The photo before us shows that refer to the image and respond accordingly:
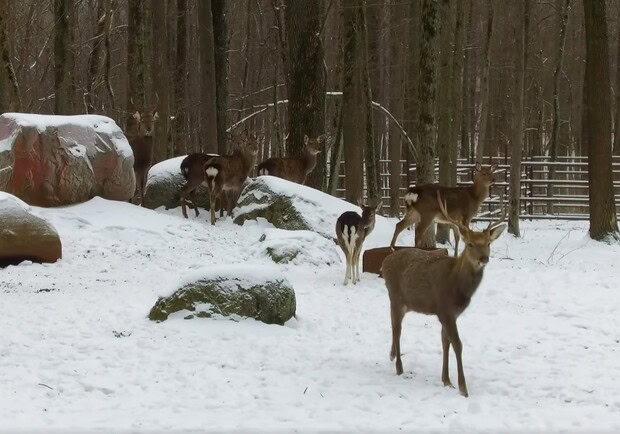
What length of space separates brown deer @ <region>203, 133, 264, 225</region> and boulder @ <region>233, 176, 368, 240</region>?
447mm

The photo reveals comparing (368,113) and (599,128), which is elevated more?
(368,113)

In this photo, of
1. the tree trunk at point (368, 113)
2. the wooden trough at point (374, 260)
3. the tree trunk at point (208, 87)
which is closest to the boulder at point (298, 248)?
the wooden trough at point (374, 260)

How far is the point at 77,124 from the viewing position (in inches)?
579

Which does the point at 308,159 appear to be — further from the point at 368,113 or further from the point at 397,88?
the point at 397,88

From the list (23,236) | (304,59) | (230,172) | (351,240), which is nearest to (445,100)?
(304,59)

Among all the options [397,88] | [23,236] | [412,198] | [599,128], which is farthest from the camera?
[397,88]

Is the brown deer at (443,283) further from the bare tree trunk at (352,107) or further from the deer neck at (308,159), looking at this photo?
the deer neck at (308,159)

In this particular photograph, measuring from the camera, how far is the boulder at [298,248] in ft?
41.9

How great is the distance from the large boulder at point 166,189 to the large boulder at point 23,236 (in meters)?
4.96

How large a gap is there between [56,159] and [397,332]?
883 cm

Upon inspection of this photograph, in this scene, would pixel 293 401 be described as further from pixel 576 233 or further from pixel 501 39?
pixel 501 39

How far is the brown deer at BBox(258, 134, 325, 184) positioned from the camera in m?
17.9

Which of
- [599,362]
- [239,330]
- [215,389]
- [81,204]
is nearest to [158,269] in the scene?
[81,204]

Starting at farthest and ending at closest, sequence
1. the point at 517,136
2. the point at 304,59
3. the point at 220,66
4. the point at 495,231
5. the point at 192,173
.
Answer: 1. the point at 220,66
2. the point at 304,59
3. the point at 517,136
4. the point at 192,173
5. the point at 495,231
